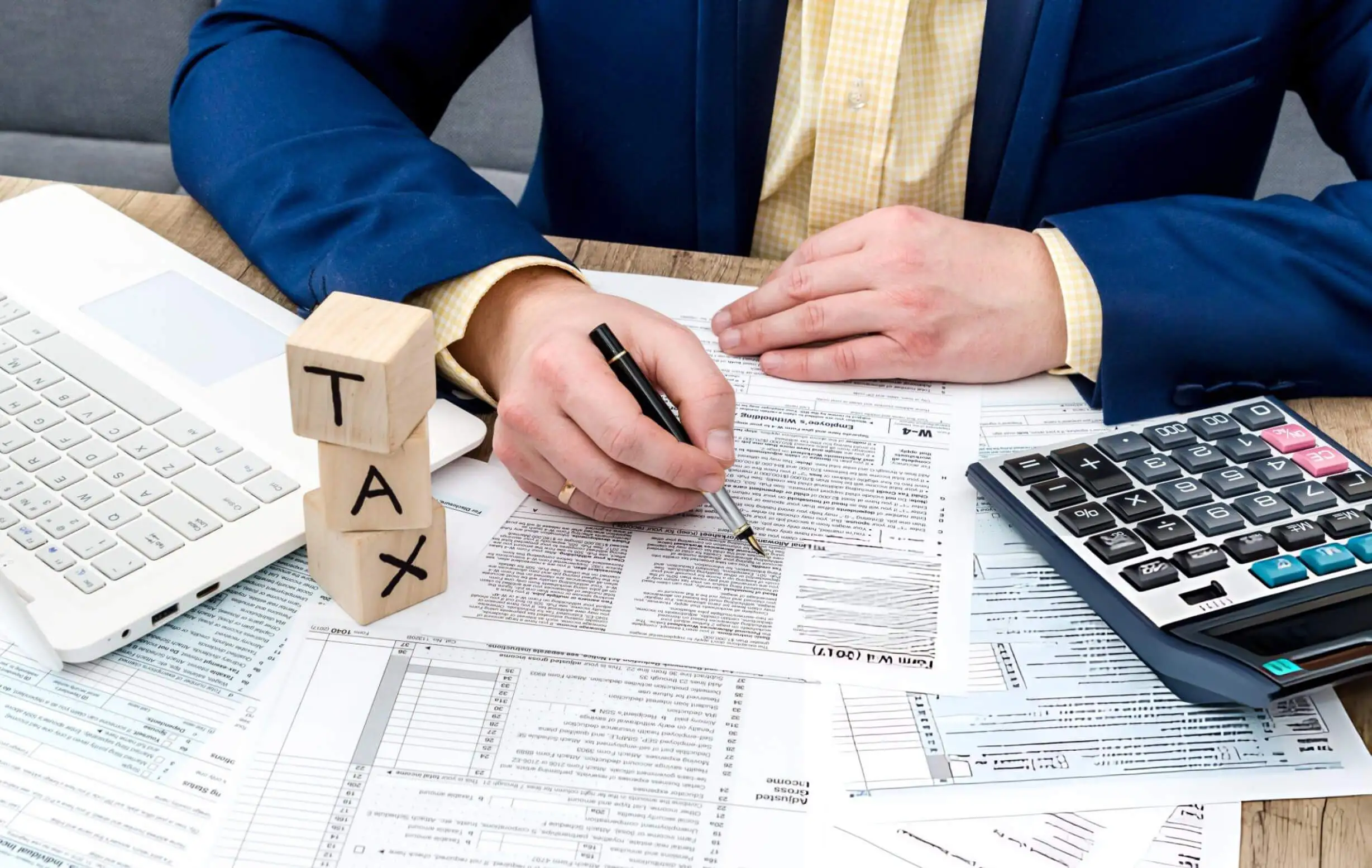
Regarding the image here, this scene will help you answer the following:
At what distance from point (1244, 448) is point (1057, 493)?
122 millimetres

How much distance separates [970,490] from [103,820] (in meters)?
0.48

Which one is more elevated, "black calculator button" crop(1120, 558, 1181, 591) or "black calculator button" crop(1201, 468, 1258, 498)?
"black calculator button" crop(1201, 468, 1258, 498)

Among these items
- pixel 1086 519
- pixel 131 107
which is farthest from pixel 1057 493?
pixel 131 107

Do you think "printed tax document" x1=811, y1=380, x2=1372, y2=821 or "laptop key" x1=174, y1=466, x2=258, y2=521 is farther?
"laptop key" x1=174, y1=466, x2=258, y2=521

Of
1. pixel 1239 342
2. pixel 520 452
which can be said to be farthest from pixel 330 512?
pixel 1239 342

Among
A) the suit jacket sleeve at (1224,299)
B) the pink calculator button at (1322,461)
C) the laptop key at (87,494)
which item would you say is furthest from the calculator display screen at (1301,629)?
the laptop key at (87,494)

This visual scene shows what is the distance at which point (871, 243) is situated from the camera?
80cm

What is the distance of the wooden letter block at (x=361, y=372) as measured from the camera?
0.48 meters

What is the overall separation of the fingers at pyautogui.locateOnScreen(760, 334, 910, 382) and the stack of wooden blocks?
28 cm

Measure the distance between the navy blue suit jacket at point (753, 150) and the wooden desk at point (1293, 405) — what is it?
0.02m

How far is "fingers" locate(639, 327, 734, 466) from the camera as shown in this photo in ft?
2.06

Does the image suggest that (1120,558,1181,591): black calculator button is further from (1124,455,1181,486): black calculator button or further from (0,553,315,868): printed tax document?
(0,553,315,868): printed tax document

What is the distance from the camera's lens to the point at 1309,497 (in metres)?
0.63

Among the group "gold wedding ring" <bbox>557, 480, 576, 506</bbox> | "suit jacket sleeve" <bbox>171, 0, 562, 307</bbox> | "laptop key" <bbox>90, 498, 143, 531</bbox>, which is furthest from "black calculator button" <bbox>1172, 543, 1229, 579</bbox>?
"laptop key" <bbox>90, 498, 143, 531</bbox>
